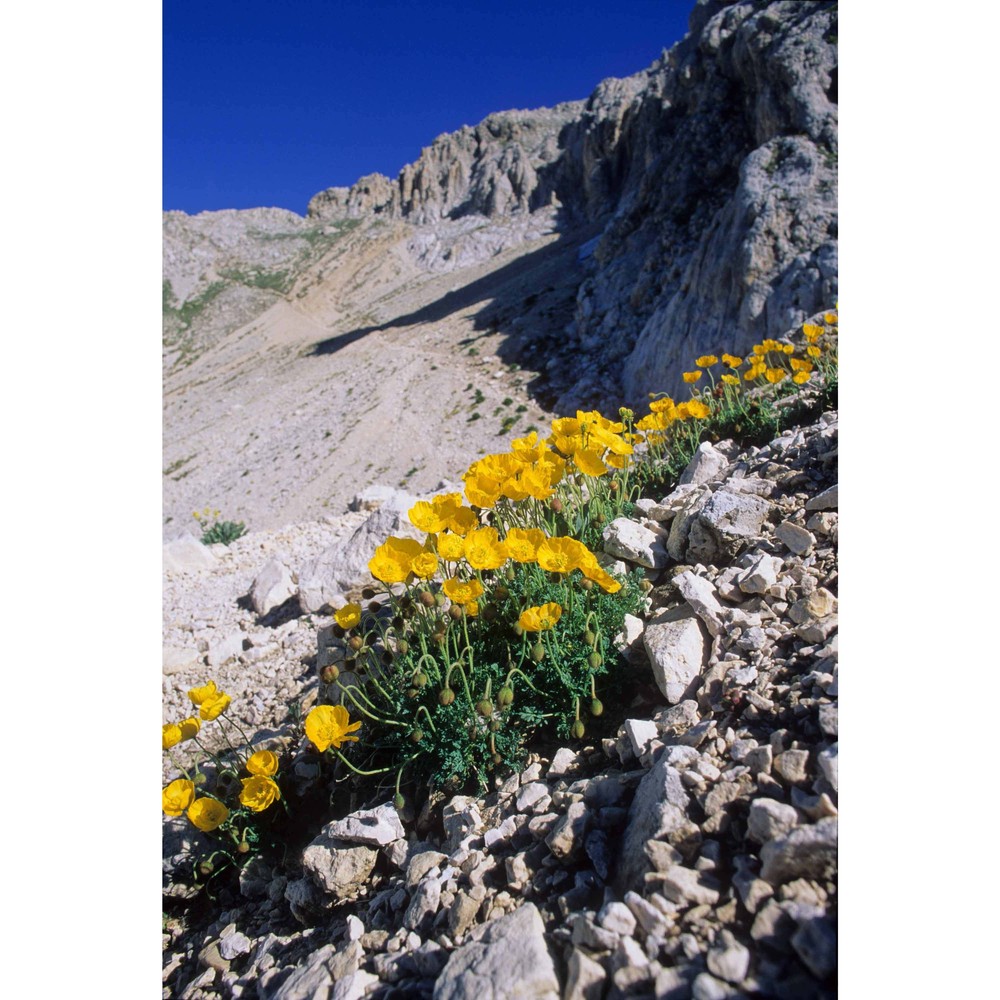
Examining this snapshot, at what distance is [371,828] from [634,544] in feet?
5.94

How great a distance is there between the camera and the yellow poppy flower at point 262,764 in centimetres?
257

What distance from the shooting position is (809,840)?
138cm

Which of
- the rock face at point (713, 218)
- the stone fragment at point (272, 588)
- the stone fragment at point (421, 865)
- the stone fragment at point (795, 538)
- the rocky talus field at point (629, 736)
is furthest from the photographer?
the rock face at point (713, 218)

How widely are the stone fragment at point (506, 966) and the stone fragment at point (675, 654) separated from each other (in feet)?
3.39

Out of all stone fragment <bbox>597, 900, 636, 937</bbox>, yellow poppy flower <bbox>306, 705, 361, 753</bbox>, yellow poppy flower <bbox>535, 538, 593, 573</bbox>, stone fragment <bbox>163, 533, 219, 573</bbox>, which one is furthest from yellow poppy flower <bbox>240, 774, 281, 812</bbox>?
stone fragment <bbox>163, 533, 219, 573</bbox>

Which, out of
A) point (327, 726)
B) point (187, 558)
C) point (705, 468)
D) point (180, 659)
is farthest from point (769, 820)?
point (187, 558)

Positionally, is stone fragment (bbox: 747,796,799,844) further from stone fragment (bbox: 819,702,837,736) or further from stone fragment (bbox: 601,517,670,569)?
stone fragment (bbox: 601,517,670,569)

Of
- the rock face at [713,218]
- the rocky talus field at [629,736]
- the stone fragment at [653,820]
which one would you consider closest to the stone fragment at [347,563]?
the rocky talus field at [629,736]

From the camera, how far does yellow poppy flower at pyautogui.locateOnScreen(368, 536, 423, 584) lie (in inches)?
101

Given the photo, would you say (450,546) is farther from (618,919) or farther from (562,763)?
(618,919)

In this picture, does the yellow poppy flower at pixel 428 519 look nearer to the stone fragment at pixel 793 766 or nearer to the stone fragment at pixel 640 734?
the stone fragment at pixel 640 734

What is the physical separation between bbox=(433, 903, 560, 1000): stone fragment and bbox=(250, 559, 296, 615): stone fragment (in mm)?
4663
